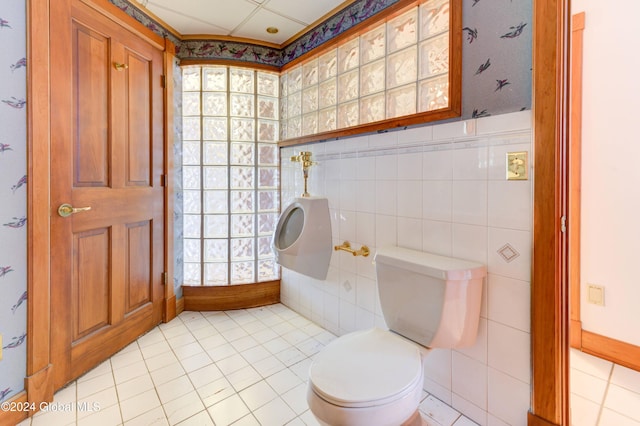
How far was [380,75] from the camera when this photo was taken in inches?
65.2

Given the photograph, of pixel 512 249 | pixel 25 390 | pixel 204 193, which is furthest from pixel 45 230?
pixel 512 249

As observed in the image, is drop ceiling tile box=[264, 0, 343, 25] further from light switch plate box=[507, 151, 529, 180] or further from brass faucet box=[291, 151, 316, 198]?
light switch plate box=[507, 151, 529, 180]

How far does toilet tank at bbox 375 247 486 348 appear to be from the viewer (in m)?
1.18

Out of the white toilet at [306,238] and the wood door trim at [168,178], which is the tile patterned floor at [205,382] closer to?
the wood door trim at [168,178]

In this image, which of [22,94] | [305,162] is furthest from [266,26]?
[22,94]

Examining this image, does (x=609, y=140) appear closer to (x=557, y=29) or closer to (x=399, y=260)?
(x=557, y=29)

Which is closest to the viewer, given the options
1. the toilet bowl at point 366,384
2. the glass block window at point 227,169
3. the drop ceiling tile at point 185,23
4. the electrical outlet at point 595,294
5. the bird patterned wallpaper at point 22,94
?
the toilet bowl at point 366,384

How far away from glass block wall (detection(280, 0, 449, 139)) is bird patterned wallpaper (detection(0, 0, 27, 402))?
1.50 meters

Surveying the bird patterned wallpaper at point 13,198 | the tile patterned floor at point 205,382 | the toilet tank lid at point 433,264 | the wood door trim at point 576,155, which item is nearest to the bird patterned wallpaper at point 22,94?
the bird patterned wallpaper at point 13,198

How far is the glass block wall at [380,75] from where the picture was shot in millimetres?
1413

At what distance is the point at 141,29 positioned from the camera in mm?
1890

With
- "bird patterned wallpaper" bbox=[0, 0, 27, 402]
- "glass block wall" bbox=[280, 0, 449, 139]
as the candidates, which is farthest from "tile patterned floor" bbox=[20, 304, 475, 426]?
"glass block wall" bbox=[280, 0, 449, 139]

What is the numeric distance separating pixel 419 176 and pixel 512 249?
0.53 metres

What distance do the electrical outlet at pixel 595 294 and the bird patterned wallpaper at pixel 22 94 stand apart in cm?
133
